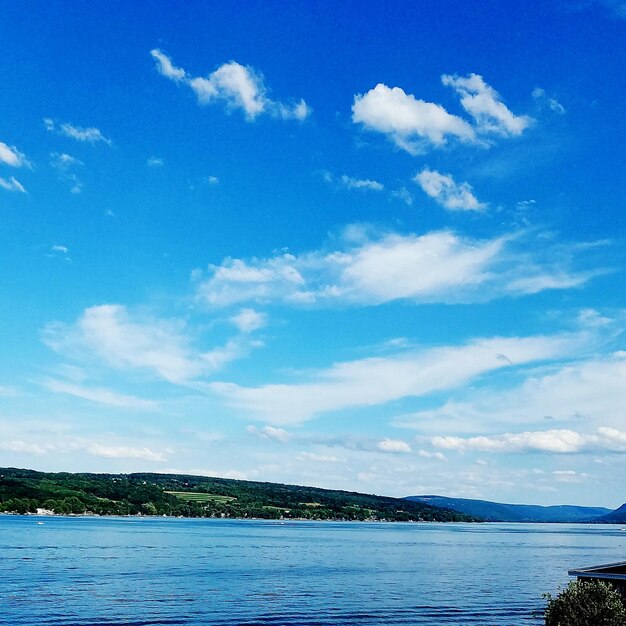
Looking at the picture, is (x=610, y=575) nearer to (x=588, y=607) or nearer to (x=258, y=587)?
(x=588, y=607)

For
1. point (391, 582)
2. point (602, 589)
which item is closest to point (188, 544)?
point (391, 582)

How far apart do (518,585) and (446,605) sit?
28145mm

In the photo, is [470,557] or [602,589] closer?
[602,589]

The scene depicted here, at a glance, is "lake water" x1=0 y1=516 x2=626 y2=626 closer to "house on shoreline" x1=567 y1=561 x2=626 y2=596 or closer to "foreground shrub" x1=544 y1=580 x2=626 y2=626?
"house on shoreline" x1=567 y1=561 x2=626 y2=596

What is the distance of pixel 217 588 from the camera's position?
78500 millimetres

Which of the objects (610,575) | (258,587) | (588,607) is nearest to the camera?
(588,607)

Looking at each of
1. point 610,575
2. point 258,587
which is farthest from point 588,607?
point 258,587

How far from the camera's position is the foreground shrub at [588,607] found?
37438mm

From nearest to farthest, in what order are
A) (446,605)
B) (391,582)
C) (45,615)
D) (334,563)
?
1. (45,615)
2. (446,605)
3. (391,582)
4. (334,563)

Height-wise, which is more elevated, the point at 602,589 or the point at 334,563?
the point at 602,589

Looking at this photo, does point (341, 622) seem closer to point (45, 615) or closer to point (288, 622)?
point (288, 622)

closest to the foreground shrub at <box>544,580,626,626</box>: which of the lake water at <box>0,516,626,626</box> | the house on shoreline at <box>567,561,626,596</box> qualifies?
the house on shoreline at <box>567,561,626,596</box>

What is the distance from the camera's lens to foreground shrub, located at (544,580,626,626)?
1474 inches

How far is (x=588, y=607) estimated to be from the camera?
38.4 meters
